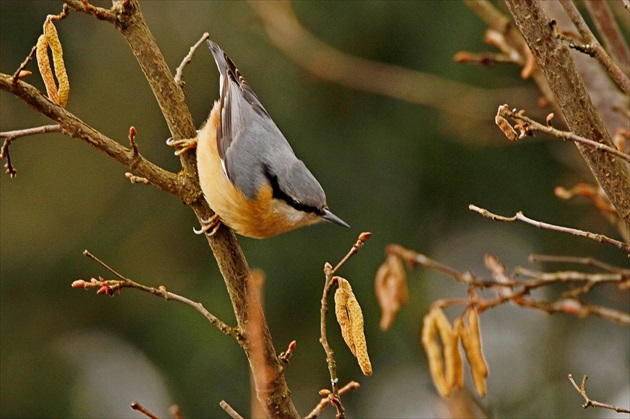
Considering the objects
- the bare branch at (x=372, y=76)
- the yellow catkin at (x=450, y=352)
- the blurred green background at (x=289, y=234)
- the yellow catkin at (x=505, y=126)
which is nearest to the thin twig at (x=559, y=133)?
the yellow catkin at (x=505, y=126)

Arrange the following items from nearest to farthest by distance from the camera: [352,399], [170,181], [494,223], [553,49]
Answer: [553,49] < [170,181] < [352,399] < [494,223]

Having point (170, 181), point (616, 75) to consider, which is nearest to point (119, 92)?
point (170, 181)

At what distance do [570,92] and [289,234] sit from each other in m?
4.22

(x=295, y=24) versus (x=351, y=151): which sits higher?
(x=295, y=24)

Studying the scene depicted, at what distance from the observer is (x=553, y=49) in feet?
5.17

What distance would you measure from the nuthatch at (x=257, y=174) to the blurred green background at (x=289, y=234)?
2222mm

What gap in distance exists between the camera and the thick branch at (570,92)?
1.58 m

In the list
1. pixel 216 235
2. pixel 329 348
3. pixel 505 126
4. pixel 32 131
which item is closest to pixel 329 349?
pixel 329 348

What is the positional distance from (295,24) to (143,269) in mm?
2482

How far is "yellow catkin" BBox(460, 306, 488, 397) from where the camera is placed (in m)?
2.04

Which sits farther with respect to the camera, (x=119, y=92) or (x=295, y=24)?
(x=119, y=92)

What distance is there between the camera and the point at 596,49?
162cm

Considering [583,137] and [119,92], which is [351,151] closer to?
[119,92]

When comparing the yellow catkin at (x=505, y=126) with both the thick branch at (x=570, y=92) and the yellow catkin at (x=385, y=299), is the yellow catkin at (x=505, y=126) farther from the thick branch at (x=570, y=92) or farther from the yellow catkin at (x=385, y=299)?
the yellow catkin at (x=385, y=299)
